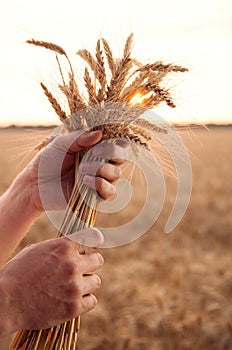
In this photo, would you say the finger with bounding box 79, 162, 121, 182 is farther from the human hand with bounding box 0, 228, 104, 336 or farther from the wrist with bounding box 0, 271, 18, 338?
the wrist with bounding box 0, 271, 18, 338

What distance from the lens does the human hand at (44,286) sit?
1.62m

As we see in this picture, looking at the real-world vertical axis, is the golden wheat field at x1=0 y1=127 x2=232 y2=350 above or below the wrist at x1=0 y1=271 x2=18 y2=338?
below

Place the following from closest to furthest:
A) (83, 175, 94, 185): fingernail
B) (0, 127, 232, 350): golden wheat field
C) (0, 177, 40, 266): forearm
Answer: (83, 175, 94, 185): fingernail → (0, 177, 40, 266): forearm → (0, 127, 232, 350): golden wheat field

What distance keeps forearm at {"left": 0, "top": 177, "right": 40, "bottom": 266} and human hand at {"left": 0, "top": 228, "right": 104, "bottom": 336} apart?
485 millimetres

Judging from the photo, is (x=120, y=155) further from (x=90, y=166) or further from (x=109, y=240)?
(x=109, y=240)

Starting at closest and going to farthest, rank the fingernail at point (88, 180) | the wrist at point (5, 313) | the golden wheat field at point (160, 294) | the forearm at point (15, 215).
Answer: the wrist at point (5, 313) → the fingernail at point (88, 180) → the forearm at point (15, 215) → the golden wheat field at point (160, 294)

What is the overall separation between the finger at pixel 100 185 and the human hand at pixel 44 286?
172 millimetres

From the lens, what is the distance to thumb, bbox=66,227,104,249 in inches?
65.1

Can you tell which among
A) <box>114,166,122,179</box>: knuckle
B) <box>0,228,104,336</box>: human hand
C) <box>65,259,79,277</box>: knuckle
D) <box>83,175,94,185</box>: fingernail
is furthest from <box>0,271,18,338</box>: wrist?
<box>114,166,122,179</box>: knuckle

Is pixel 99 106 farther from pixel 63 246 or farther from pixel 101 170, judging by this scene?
pixel 63 246

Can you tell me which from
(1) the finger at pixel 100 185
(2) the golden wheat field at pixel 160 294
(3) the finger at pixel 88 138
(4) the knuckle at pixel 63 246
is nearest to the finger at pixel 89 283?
(4) the knuckle at pixel 63 246

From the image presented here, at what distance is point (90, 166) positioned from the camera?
1781 mm

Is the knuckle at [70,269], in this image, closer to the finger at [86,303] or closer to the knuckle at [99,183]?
the finger at [86,303]

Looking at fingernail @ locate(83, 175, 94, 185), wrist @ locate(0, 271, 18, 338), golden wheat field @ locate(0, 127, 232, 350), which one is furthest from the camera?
golden wheat field @ locate(0, 127, 232, 350)
